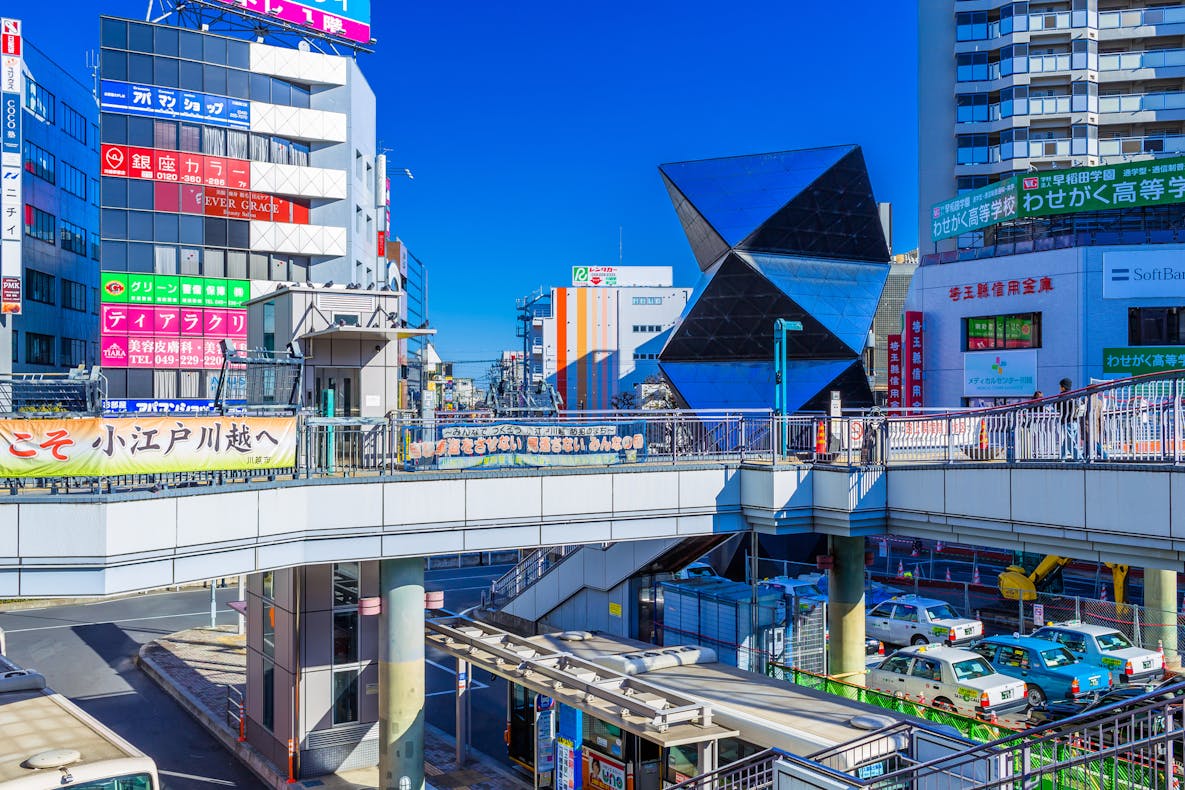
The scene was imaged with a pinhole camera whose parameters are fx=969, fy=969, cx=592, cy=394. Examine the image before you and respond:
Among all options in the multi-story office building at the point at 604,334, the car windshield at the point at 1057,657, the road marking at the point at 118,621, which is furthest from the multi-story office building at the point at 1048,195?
the multi-story office building at the point at 604,334

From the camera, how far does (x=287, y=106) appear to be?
161ft

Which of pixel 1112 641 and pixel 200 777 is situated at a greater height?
pixel 1112 641

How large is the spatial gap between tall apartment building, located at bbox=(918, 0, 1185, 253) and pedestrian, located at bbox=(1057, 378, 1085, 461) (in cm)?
3690

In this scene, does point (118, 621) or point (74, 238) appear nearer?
point (118, 621)

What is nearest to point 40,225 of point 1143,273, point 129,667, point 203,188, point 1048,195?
point 203,188

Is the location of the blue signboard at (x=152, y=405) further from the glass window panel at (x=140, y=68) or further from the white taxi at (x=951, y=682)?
the white taxi at (x=951, y=682)

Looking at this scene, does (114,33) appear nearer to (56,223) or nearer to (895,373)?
(56,223)

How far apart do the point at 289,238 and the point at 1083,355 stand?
36.8 m

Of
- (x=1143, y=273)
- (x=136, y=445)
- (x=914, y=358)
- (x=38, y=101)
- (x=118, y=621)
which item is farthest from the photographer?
(x=38, y=101)

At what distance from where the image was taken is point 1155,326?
3722 centimetres

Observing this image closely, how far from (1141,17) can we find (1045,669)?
141 ft

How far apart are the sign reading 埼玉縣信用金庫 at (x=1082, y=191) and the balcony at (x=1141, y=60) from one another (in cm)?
1382

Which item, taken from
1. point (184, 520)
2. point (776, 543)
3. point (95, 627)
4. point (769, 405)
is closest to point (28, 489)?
point (184, 520)

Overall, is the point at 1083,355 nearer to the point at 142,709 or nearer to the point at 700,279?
the point at 700,279
